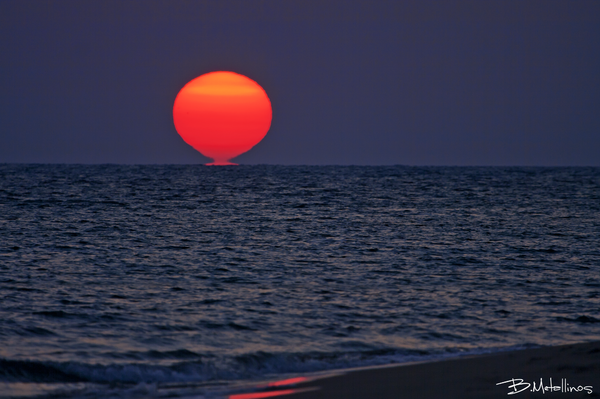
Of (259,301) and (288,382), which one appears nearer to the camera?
(288,382)

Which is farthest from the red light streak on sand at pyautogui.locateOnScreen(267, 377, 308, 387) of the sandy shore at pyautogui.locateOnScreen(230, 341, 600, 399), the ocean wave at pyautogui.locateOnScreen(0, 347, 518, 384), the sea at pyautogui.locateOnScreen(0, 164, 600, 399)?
the ocean wave at pyautogui.locateOnScreen(0, 347, 518, 384)

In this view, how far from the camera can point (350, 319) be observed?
14133 millimetres

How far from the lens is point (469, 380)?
32.3 feet

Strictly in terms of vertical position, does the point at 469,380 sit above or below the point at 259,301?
above

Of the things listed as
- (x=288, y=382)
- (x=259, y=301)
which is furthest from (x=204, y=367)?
(x=259, y=301)

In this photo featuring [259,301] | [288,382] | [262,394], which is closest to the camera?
[262,394]

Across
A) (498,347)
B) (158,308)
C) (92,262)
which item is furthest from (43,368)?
(92,262)

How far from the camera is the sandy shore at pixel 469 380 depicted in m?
9.21

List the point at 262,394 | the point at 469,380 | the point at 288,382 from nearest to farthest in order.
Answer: the point at 262,394, the point at 469,380, the point at 288,382

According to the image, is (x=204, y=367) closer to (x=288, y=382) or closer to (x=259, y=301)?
(x=288, y=382)

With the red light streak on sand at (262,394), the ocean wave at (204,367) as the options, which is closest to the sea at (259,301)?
the ocean wave at (204,367)

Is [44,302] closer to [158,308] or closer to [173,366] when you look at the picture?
[158,308]

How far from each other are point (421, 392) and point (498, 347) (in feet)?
11.0

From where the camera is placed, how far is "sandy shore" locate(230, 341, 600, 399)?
9.21 metres
